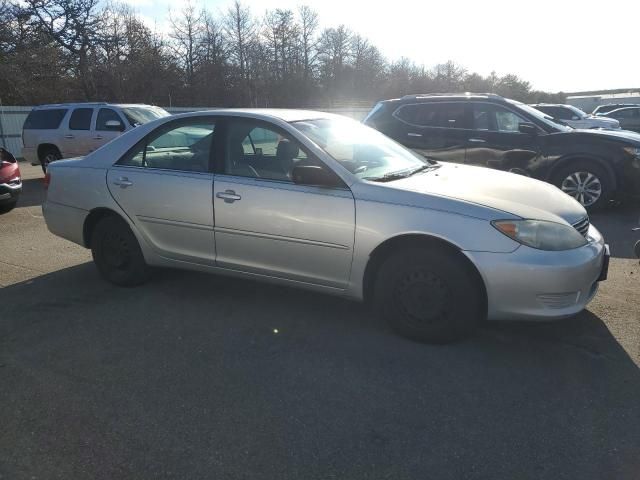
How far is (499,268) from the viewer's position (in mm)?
3084

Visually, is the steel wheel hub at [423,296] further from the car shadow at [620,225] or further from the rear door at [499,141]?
the rear door at [499,141]

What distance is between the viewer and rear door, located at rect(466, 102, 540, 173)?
25.4ft

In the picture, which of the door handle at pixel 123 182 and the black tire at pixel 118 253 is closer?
the door handle at pixel 123 182

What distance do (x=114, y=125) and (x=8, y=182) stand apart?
3813mm

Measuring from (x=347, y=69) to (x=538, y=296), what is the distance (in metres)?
54.6

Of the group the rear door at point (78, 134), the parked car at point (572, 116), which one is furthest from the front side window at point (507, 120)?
the parked car at point (572, 116)

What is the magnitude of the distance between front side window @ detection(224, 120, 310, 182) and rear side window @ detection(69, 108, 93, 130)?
31.7ft

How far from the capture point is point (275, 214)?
12.1ft

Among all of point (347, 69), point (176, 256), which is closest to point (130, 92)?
point (347, 69)

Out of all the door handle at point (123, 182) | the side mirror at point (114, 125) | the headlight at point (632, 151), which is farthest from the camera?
the side mirror at point (114, 125)

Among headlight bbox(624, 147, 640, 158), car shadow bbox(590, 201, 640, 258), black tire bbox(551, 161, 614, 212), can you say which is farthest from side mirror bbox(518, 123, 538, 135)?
car shadow bbox(590, 201, 640, 258)

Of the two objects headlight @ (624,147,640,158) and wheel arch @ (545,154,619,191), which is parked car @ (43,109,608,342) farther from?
headlight @ (624,147,640,158)

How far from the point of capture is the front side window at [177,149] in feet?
13.5

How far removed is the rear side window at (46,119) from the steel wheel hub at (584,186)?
11.6m
